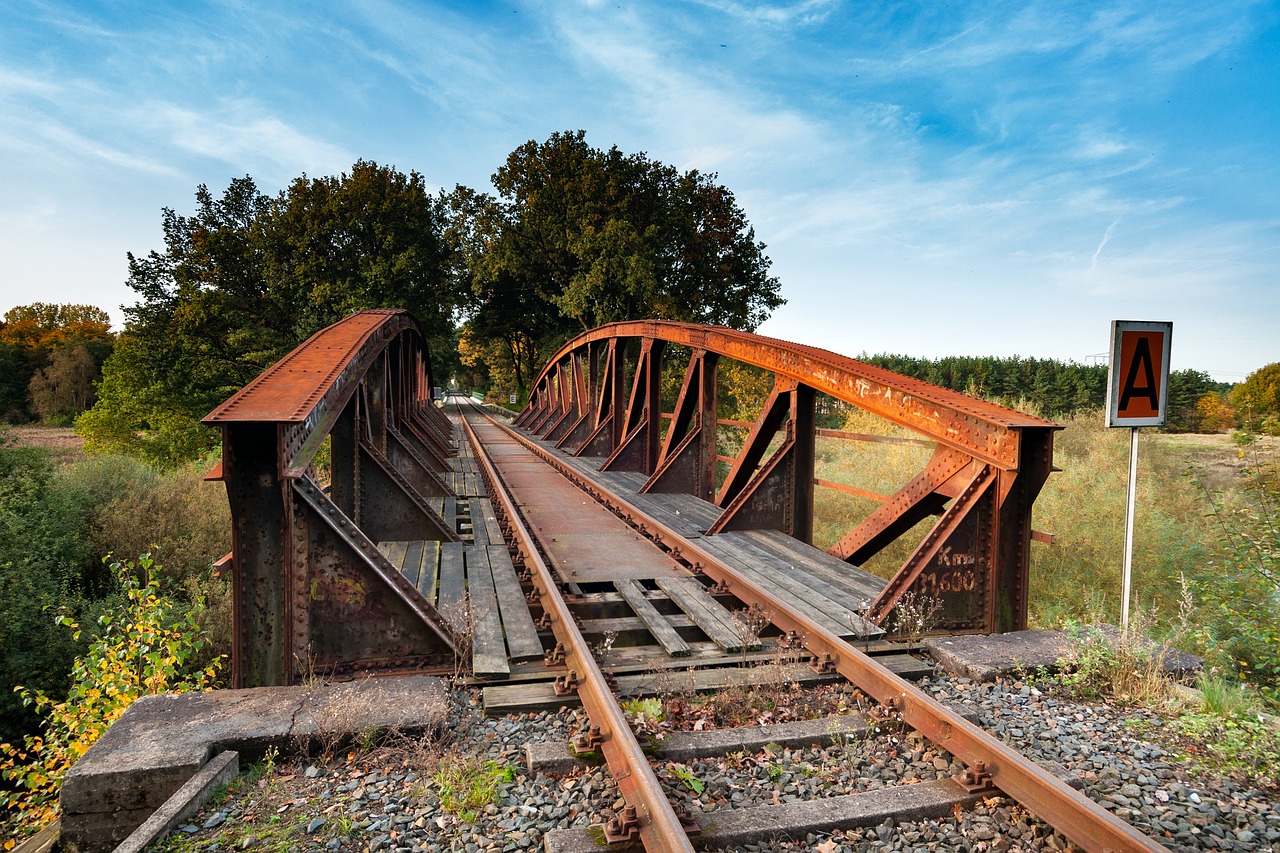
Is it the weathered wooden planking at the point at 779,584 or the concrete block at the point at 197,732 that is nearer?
the concrete block at the point at 197,732

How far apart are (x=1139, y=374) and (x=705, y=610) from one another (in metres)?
3.25

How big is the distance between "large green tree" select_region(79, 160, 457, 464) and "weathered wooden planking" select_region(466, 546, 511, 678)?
29.8 m

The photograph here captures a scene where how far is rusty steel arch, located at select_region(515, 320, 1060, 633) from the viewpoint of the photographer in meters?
4.57

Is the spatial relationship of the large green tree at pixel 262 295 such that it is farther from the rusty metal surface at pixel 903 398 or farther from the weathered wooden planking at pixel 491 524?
the rusty metal surface at pixel 903 398

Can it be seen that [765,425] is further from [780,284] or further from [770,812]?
[780,284]

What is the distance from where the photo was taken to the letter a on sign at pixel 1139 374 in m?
4.39

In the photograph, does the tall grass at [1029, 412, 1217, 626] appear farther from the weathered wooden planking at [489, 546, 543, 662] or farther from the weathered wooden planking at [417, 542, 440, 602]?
the weathered wooden planking at [417, 542, 440, 602]

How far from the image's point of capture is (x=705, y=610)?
518 centimetres

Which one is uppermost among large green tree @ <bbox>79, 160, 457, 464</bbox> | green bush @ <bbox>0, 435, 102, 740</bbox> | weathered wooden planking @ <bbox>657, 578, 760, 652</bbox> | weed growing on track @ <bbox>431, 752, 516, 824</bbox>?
large green tree @ <bbox>79, 160, 457, 464</bbox>

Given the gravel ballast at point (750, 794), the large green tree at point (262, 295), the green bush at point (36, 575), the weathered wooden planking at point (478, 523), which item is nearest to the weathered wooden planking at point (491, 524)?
the weathered wooden planking at point (478, 523)

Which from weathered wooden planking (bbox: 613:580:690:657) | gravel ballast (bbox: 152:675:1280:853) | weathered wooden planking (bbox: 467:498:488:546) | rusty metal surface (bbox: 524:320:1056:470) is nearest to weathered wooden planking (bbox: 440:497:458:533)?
weathered wooden planking (bbox: 467:498:488:546)

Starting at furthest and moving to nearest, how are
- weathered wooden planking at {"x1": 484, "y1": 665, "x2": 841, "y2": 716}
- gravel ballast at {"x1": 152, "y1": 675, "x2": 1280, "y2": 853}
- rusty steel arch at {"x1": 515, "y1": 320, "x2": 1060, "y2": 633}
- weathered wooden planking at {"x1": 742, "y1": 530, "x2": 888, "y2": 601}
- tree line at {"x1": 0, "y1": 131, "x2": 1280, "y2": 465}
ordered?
1. tree line at {"x1": 0, "y1": 131, "x2": 1280, "y2": 465}
2. weathered wooden planking at {"x1": 742, "y1": 530, "x2": 888, "y2": 601}
3. rusty steel arch at {"x1": 515, "y1": 320, "x2": 1060, "y2": 633}
4. weathered wooden planking at {"x1": 484, "y1": 665, "x2": 841, "y2": 716}
5. gravel ballast at {"x1": 152, "y1": 675, "x2": 1280, "y2": 853}

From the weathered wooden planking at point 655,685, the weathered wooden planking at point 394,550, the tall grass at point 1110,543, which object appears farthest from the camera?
the weathered wooden planking at point 394,550

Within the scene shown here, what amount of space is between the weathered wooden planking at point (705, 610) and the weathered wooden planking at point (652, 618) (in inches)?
8.0
